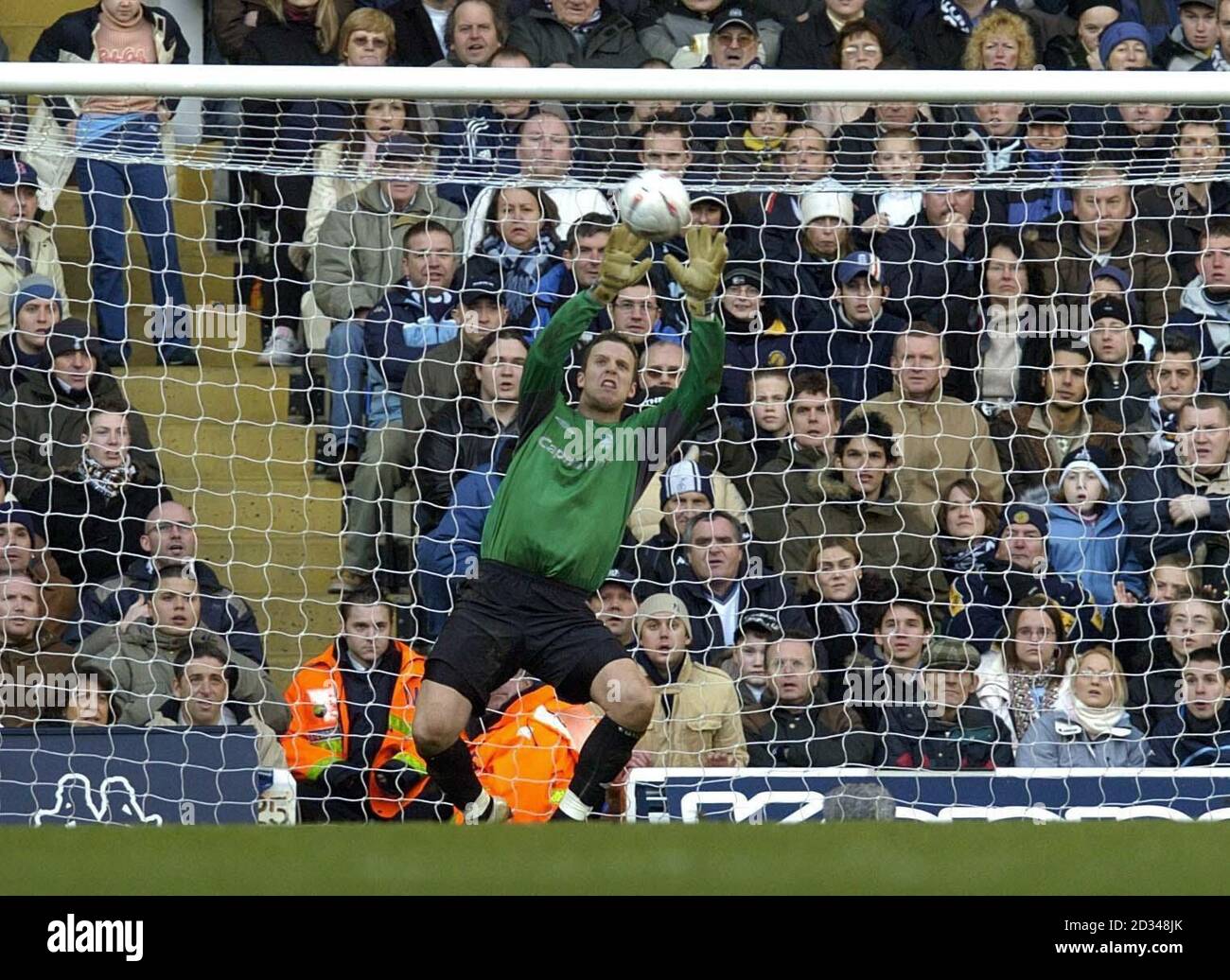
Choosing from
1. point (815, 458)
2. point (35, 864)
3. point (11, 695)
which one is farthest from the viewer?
point (815, 458)

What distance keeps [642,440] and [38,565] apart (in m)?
1.97

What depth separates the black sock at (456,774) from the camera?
5.43 metres

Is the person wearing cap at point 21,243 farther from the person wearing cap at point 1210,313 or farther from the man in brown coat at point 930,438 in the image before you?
the person wearing cap at point 1210,313

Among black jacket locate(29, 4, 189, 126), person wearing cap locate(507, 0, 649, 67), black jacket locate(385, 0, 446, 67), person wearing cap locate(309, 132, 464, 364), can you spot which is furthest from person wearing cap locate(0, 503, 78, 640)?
person wearing cap locate(507, 0, 649, 67)

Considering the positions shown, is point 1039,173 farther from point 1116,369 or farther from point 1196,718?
point 1196,718

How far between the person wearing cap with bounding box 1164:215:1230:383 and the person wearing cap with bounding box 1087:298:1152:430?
0.46ft

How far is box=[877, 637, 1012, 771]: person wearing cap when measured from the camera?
19.2 ft

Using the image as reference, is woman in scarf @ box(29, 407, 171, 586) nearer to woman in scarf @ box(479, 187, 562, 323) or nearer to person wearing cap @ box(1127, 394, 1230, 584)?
woman in scarf @ box(479, 187, 562, 323)

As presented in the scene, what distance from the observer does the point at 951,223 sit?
6.61 meters

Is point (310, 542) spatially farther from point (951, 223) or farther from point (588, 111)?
point (951, 223)

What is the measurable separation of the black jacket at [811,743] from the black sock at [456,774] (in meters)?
0.88

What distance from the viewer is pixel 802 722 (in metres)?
5.94
